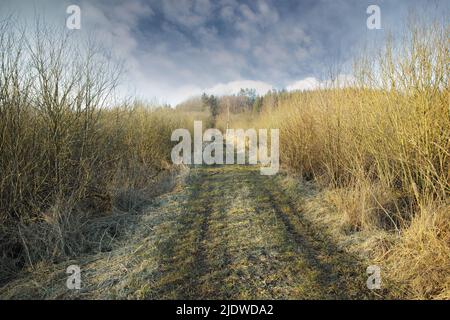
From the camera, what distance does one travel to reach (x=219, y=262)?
2.71 m

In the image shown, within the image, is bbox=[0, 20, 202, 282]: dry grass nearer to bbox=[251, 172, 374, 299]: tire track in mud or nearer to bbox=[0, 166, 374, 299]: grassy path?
bbox=[0, 166, 374, 299]: grassy path

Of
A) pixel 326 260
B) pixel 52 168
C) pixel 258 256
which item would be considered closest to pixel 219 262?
pixel 258 256

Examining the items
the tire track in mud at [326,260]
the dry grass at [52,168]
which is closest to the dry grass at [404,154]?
the tire track in mud at [326,260]

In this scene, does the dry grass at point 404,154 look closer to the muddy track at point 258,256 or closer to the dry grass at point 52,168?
the muddy track at point 258,256

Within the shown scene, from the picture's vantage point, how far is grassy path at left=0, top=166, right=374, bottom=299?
2.22 meters

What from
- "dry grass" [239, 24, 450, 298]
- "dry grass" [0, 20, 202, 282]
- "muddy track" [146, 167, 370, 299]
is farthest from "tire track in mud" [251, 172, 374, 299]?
"dry grass" [0, 20, 202, 282]

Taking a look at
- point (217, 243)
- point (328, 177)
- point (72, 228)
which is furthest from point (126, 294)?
point (328, 177)

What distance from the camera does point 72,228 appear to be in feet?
10.3

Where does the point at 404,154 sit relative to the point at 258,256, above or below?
above

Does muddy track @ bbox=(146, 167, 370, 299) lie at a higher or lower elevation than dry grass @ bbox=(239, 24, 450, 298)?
lower

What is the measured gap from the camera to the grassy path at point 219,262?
222 cm

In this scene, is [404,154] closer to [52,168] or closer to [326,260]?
[326,260]

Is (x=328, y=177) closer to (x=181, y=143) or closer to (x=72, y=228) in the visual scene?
(x=72, y=228)

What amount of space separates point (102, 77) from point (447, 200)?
5607mm
